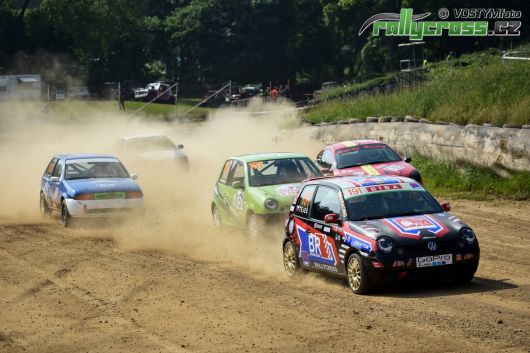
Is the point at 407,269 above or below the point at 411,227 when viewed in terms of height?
below

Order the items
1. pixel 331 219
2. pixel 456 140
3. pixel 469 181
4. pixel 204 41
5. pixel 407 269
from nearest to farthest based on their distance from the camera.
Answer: pixel 407 269 → pixel 331 219 → pixel 469 181 → pixel 456 140 → pixel 204 41

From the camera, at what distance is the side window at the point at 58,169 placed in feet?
74.2

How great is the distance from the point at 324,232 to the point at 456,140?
1096 cm

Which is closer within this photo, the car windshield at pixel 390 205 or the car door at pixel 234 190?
the car windshield at pixel 390 205

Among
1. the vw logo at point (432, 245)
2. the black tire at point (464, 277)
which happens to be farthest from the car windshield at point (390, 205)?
the black tire at point (464, 277)

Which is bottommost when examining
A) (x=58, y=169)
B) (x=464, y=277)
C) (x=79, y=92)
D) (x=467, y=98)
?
(x=79, y=92)

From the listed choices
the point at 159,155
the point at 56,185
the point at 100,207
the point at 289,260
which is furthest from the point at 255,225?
the point at 159,155

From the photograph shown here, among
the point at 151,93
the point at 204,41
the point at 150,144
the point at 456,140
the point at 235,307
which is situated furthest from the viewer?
the point at 204,41

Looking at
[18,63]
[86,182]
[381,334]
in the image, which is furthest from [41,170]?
[18,63]

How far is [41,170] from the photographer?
33.5 metres

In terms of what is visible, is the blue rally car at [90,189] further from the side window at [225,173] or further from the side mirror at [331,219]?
the side mirror at [331,219]

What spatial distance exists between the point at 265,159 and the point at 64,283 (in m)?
5.46

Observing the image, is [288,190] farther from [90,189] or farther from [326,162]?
[90,189]

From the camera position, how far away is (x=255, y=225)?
1720cm
